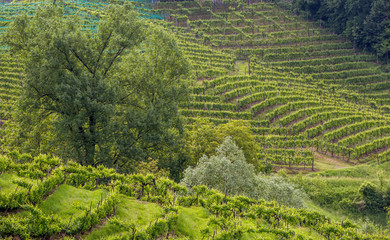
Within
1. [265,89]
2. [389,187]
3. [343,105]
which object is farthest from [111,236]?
[343,105]

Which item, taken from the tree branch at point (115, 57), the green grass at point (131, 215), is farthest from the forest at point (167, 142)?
the tree branch at point (115, 57)

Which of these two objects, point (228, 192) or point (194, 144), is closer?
point (228, 192)

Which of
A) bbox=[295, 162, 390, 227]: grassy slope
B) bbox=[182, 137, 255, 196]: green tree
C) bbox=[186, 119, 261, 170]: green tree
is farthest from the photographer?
bbox=[295, 162, 390, 227]: grassy slope

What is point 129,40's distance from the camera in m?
22.5

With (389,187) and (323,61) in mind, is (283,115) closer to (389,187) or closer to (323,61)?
(389,187)

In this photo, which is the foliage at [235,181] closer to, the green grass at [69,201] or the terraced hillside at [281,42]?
the green grass at [69,201]

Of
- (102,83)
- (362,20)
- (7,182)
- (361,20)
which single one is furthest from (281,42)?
(7,182)

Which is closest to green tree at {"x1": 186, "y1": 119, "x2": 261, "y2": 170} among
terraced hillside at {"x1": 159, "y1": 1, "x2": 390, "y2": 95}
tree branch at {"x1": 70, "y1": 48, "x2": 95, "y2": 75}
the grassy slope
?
the grassy slope

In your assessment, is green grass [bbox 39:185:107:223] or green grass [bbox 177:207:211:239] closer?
green grass [bbox 39:185:107:223]

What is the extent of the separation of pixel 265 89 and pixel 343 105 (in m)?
14.0

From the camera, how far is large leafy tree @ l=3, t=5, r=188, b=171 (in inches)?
781

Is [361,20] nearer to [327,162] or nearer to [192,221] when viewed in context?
[327,162]

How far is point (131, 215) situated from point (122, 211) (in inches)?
17.2

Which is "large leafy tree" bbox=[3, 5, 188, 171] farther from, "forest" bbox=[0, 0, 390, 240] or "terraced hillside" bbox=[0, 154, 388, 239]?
"terraced hillside" bbox=[0, 154, 388, 239]
